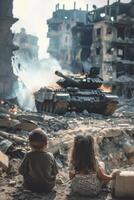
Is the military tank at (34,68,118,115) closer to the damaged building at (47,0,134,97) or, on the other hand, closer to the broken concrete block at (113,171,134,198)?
the broken concrete block at (113,171,134,198)

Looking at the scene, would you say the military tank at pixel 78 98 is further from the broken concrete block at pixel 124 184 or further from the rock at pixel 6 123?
the broken concrete block at pixel 124 184

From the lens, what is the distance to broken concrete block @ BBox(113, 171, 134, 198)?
6.30 m

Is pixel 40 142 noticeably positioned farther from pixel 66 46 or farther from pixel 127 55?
pixel 66 46

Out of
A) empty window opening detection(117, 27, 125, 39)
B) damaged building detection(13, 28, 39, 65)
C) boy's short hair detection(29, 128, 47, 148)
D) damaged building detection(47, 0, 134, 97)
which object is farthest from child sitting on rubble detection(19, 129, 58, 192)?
damaged building detection(13, 28, 39, 65)

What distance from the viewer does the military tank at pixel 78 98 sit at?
64.0 ft

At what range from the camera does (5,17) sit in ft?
85.3

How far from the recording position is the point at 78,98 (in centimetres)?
2022

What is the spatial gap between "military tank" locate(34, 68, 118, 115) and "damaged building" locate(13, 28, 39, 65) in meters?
46.7

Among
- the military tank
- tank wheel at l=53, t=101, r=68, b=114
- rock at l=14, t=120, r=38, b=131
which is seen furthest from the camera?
the military tank

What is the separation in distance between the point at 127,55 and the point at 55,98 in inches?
1333

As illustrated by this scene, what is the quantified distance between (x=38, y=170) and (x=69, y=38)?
60.3m

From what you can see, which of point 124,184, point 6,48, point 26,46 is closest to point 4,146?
point 124,184

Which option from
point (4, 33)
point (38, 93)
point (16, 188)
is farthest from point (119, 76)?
point (16, 188)

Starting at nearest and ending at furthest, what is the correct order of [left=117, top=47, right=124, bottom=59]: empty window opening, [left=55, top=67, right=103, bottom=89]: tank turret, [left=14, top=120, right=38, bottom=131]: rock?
[left=14, top=120, right=38, bottom=131]: rock → [left=55, top=67, right=103, bottom=89]: tank turret → [left=117, top=47, right=124, bottom=59]: empty window opening
